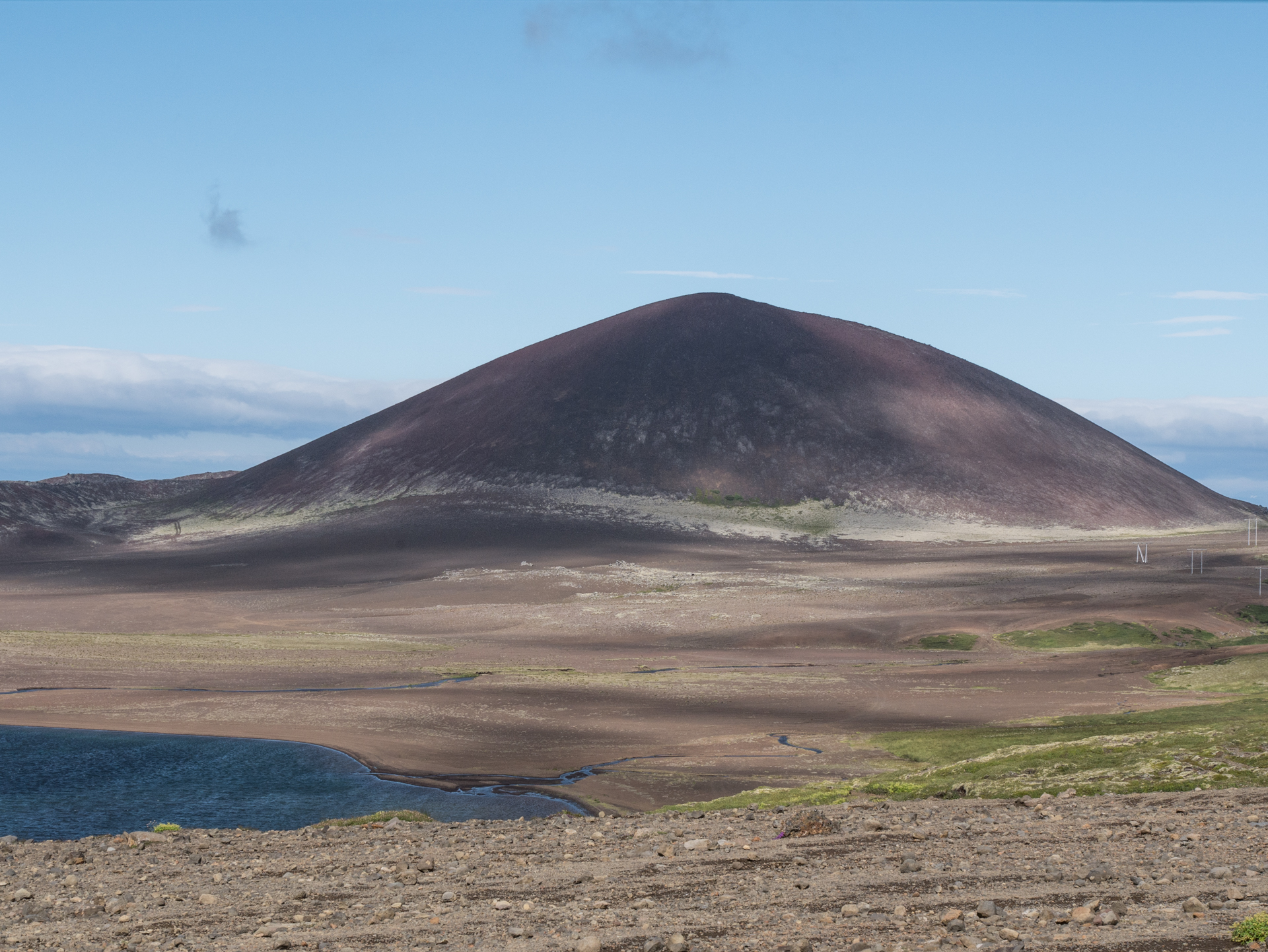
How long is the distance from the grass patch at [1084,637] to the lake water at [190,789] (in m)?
45.7

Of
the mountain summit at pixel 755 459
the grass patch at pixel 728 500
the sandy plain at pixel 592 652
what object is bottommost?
the sandy plain at pixel 592 652

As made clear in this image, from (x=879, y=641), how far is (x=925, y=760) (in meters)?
38.3

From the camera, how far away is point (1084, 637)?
233 feet

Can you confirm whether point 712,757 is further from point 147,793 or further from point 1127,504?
point 1127,504

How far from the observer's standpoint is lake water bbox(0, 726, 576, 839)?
104 ft

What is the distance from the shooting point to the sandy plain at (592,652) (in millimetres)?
42750

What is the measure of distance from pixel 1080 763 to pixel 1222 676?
91.5 ft

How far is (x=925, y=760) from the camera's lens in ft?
121

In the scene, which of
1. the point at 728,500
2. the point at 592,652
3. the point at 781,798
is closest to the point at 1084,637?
the point at 592,652

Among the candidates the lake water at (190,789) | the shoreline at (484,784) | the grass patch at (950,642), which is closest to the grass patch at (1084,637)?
the grass patch at (950,642)

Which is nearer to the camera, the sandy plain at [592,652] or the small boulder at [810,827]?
the small boulder at [810,827]

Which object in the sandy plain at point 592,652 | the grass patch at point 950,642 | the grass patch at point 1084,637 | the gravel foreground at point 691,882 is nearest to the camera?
the gravel foreground at point 691,882

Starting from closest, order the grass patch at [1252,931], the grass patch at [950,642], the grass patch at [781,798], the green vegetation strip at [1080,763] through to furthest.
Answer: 1. the grass patch at [1252,931]
2. the green vegetation strip at [1080,763]
3. the grass patch at [781,798]
4. the grass patch at [950,642]

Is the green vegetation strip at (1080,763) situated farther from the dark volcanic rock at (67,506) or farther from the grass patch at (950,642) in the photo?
the dark volcanic rock at (67,506)
